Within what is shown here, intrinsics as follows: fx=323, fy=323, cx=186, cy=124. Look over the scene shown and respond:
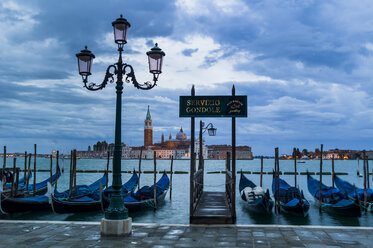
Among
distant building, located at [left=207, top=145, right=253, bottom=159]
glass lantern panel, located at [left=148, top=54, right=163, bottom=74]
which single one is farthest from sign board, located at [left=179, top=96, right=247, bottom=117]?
distant building, located at [left=207, top=145, right=253, bottom=159]

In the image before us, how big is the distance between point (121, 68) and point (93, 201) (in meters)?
8.59

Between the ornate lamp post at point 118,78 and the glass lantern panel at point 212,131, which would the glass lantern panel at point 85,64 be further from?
the glass lantern panel at point 212,131

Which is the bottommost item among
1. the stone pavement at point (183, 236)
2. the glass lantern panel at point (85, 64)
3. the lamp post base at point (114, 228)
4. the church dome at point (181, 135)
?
the stone pavement at point (183, 236)

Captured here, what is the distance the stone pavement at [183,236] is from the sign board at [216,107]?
9.36 ft

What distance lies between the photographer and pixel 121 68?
7.12 meters

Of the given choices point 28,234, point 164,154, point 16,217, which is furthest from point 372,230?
point 164,154

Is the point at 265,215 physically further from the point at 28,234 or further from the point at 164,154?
the point at 164,154

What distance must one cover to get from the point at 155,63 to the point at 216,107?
2.28m

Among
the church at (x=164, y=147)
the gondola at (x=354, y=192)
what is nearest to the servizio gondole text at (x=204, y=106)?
the gondola at (x=354, y=192)

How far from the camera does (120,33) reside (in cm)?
680

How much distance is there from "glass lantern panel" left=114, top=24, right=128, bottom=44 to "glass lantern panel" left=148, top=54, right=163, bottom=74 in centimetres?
68

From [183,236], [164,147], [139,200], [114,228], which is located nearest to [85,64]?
[114,228]

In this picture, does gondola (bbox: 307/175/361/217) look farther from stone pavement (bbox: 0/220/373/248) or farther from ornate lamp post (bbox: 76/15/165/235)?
ornate lamp post (bbox: 76/15/165/235)

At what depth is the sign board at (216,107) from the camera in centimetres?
857
